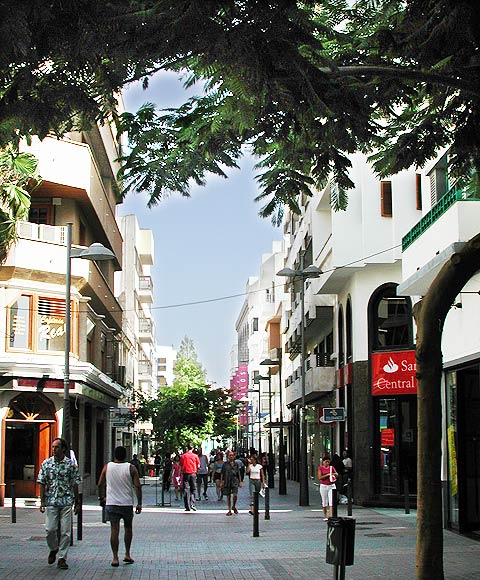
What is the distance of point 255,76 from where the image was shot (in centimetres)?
771

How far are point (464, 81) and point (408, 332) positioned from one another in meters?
21.3

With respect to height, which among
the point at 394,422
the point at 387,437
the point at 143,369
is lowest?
the point at 387,437

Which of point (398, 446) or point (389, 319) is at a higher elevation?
point (389, 319)

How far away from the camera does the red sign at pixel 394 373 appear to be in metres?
30.0

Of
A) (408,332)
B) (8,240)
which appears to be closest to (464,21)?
(408,332)

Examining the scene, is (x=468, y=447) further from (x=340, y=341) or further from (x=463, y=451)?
(x=340, y=341)

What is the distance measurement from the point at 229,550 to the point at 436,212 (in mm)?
8013

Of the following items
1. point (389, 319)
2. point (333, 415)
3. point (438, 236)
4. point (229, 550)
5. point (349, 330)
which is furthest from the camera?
point (349, 330)

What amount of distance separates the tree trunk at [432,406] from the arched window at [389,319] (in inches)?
792

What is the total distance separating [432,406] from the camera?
33.6 ft

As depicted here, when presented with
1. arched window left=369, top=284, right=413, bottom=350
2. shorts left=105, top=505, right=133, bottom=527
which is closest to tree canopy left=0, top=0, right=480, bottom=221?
shorts left=105, top=505, right=133, bottom=527

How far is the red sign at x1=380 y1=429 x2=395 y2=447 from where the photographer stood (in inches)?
1197

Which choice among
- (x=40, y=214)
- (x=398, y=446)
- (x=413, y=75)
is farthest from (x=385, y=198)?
(x=413, y=75)

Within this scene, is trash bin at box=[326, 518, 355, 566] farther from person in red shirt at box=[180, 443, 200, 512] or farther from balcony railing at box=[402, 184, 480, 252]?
person in red shirt at box=[180, 443, 200, 512]
